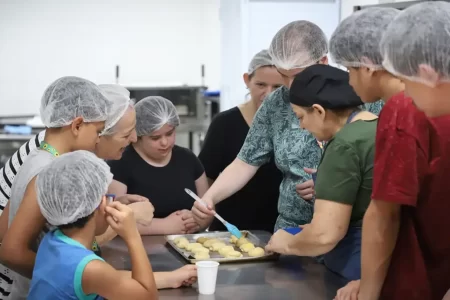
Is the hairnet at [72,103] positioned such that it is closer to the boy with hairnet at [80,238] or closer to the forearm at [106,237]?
the boy with hairnet at [80,238]

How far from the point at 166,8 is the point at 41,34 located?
1338 millimetres

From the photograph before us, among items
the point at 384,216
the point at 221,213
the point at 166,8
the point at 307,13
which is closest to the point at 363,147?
the point at 384,216

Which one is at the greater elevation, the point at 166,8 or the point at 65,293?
the point at 166,8

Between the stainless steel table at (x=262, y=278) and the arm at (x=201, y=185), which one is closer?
the stainless steel table at (x=262, y=278)

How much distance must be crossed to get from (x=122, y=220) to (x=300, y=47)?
103cm

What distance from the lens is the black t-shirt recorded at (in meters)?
2.76

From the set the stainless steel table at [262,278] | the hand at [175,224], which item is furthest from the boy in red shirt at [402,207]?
the hand at [175,224]

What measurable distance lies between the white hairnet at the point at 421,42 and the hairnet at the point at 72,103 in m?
1.04

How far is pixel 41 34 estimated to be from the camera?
6.55 meters

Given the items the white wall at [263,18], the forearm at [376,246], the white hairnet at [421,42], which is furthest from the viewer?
the white wall at [263,18]

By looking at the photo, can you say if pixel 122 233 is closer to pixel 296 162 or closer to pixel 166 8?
pixel 296 162

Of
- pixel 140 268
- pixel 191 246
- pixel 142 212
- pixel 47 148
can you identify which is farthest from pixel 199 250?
pixel 47 148

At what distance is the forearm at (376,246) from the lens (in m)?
1.52

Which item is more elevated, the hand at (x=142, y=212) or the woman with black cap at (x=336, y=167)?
the woman with black cap at (x=336, y=167)
